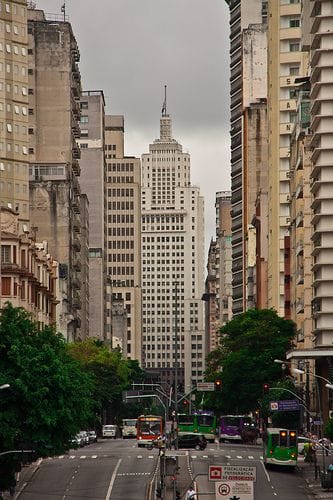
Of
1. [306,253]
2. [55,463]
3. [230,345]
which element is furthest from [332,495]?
[230,345]

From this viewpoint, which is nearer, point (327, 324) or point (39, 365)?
point (39, 365)

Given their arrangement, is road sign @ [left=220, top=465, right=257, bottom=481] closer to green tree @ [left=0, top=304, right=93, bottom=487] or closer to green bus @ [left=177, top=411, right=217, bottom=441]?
green tree @ [left=0, top=304, right=93, bottom=487]

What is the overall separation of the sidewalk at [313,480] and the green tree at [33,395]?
14721 mm

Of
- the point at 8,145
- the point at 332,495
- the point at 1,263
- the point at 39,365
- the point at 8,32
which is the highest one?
the point at 8,32

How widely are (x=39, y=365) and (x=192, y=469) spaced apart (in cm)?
1640

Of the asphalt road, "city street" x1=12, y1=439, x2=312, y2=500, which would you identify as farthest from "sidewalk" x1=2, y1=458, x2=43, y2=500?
the asphalt road

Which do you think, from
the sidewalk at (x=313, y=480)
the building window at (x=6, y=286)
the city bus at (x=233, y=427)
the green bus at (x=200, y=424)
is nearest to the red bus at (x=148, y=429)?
the green bus at (x=200, y=424)

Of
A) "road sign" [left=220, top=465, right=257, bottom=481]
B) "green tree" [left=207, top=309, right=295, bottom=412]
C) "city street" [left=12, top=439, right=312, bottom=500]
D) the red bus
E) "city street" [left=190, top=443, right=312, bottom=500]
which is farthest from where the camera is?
"green tree" [left=207, top=309, right=295, bottom=412]

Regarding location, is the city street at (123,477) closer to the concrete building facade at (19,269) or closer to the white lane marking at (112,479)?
the white lane marking at (112,479)

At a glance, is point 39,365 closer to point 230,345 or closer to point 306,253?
point 306,253

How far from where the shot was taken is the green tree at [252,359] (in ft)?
566

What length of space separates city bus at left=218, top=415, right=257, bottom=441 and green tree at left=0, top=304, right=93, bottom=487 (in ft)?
223

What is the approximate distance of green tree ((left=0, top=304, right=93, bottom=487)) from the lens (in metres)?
94.8

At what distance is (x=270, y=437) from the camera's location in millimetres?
111500
